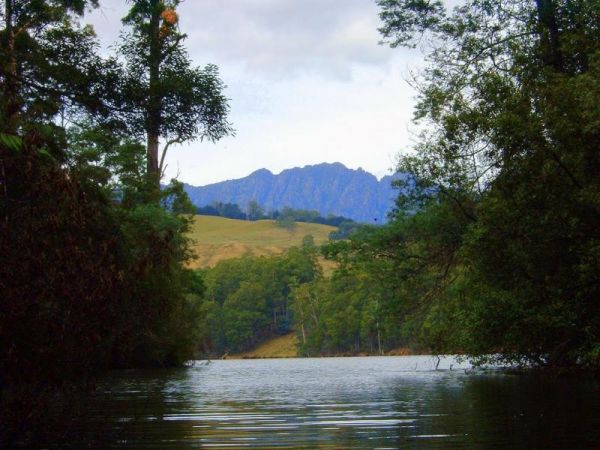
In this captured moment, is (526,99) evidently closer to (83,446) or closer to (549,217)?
(549,217)

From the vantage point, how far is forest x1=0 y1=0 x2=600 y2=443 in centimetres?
1248

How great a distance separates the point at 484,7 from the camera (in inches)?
1104

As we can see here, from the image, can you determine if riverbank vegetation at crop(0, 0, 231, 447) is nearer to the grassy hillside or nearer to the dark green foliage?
the grassy hillside

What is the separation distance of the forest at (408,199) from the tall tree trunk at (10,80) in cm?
5

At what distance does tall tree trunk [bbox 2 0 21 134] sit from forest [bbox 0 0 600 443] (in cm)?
5

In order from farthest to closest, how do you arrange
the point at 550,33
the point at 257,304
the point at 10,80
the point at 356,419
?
the point at 257,304, the point at 550,33, the point at 10,80, the point at 356,419

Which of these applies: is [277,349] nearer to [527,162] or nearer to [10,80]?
[527,162]

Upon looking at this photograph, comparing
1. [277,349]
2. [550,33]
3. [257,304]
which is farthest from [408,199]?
[257,304]

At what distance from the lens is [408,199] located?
33031mm

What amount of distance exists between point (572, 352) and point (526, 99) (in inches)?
293

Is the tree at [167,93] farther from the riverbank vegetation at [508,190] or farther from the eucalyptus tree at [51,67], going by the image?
the riverbank vegetation at [508,190]

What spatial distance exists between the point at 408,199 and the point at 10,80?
19.8 metres

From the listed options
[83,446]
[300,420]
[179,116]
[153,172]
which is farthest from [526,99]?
[153,172]

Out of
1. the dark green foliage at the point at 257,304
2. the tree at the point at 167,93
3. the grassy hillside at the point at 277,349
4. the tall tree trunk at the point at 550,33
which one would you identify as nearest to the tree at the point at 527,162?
the tall tree trunk at the point at 550,33
